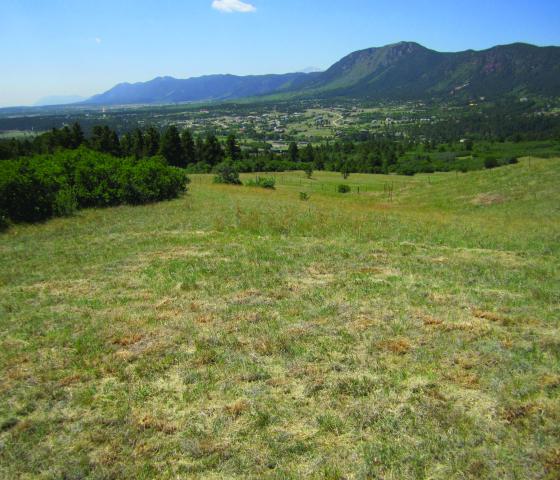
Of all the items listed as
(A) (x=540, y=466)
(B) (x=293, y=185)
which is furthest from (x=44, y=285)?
(B) (x=293, y=185)

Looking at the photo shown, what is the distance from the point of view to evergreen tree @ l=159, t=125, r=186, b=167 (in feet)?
258

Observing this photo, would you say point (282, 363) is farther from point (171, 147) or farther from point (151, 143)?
point (151, 143)

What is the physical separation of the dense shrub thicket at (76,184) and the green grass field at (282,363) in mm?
9486

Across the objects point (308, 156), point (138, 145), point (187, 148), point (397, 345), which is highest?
point (397, 345)

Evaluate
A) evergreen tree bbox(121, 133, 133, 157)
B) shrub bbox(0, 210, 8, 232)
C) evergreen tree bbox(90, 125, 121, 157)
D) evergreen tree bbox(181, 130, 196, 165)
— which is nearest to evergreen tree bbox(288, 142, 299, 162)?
evergreen tree bbox(181, 130, 196, 165)

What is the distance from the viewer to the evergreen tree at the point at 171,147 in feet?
258

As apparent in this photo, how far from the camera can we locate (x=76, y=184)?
3403cm

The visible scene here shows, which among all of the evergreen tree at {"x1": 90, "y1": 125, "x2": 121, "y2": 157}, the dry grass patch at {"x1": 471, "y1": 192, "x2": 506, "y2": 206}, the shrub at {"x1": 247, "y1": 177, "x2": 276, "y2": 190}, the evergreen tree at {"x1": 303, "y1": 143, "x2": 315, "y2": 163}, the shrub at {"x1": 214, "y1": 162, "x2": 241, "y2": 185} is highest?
the evergreen tree at {"x1": 90, "y1": 125, "x2": 121, "y2": 157}

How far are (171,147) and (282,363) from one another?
246 feet

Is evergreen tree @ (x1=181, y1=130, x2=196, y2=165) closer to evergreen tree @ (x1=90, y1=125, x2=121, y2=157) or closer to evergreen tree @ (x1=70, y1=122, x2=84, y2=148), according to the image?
evergreen tree @ (x1=90, y1=125, x2=121, y2=157)

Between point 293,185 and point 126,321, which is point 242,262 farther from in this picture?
point 293,185

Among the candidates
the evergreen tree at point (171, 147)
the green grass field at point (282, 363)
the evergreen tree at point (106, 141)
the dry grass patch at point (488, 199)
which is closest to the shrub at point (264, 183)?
the evergreen tree at point (171, 147)

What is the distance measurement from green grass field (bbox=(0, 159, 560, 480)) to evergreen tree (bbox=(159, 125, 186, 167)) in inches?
2405

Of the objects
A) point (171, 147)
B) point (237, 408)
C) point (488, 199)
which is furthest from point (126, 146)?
point (237, 408)
